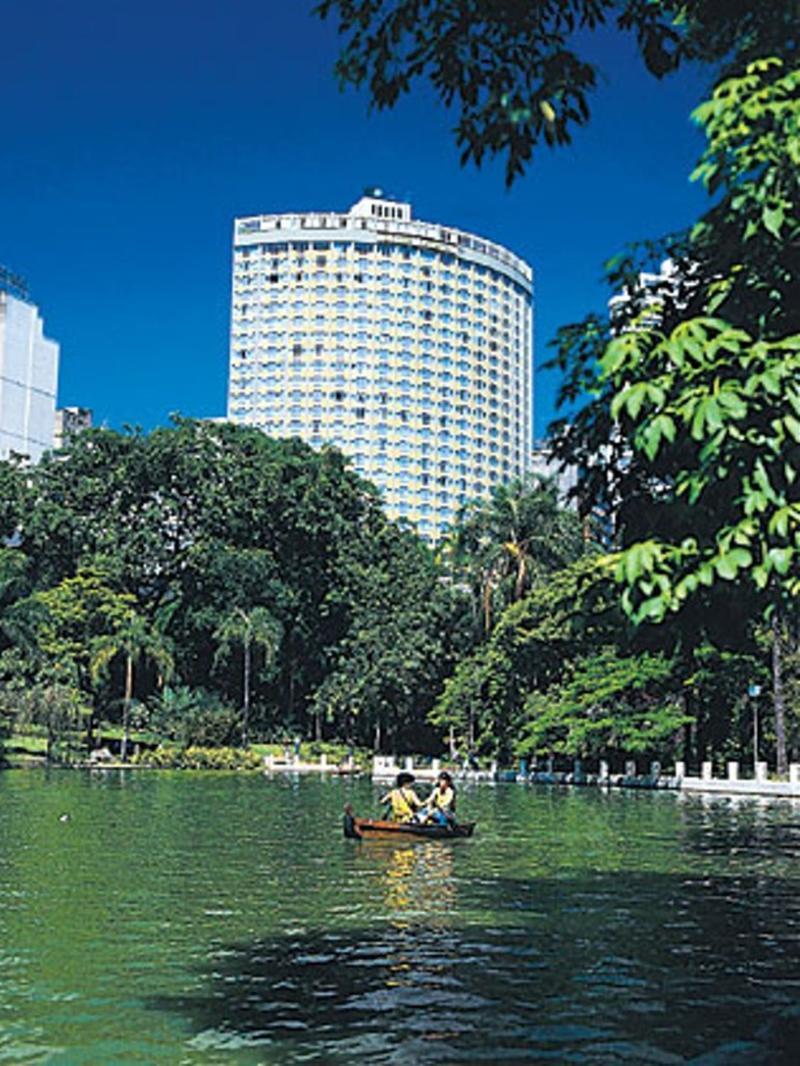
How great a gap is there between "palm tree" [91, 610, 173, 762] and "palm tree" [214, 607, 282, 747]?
9.55ft

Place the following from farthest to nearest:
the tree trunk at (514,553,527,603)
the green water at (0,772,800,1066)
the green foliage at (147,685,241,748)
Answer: the green foliage at (147,685,241,748)
the tree trunk at (514,553,527,603)
the green water at (0,772,800,1066)

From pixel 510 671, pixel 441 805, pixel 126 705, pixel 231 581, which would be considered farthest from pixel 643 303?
pixel 231 581

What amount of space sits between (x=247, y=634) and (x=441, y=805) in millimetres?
41128

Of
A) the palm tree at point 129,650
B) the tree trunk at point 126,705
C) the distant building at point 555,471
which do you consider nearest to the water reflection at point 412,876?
the distant building at point 555,471

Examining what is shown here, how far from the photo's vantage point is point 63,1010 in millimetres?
9680

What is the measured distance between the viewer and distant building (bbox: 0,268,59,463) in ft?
353

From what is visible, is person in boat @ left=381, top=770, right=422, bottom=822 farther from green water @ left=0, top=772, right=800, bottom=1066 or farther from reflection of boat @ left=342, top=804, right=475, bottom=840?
green water @ left=0, top=772, right=800, bottom=1066

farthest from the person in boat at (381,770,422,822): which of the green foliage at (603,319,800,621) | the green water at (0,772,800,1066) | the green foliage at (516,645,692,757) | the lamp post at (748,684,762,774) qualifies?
the lamp post at (748,684,762,774)

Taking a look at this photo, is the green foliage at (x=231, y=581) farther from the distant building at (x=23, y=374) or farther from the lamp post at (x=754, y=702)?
the distant building at (x=23, y=374)

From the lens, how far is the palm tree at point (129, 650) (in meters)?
60.9

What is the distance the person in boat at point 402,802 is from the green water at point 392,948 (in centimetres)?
67

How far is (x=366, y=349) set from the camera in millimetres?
143625

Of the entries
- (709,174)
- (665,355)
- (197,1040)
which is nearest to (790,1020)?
(197,1040)

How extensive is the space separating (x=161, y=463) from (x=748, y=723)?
33.0 m
